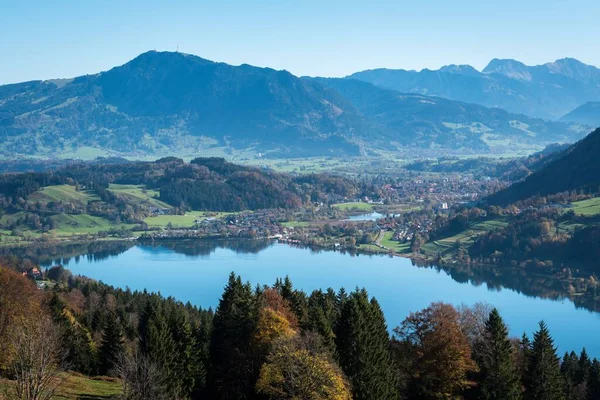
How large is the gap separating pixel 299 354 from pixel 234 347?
505 centimetres

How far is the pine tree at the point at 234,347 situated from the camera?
23.5m

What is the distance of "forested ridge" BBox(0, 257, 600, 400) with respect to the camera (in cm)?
2056

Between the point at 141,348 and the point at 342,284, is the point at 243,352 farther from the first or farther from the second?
the point at 342,284

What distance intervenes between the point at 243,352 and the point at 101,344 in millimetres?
8727

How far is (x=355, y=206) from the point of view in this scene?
133 meters

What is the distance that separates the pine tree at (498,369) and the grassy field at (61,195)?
98.0 m

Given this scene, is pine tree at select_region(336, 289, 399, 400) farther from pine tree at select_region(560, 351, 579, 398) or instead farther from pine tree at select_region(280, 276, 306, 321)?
pine tree at select_region(560, 351, 579, 398)

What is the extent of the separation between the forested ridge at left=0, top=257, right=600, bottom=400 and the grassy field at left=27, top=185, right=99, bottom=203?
9002cm

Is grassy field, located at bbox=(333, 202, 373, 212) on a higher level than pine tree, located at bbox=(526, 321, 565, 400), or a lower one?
higher

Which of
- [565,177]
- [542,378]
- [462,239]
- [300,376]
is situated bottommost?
[542,378]

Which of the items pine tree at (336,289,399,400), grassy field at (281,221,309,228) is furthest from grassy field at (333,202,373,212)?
pine tree at (336,289,399,400)

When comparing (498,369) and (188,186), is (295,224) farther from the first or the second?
(498,369)

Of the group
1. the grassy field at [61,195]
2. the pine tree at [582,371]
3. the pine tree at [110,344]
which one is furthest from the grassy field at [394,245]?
the pine tree at [110,344]

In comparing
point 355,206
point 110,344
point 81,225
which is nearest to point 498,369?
point 110,344
